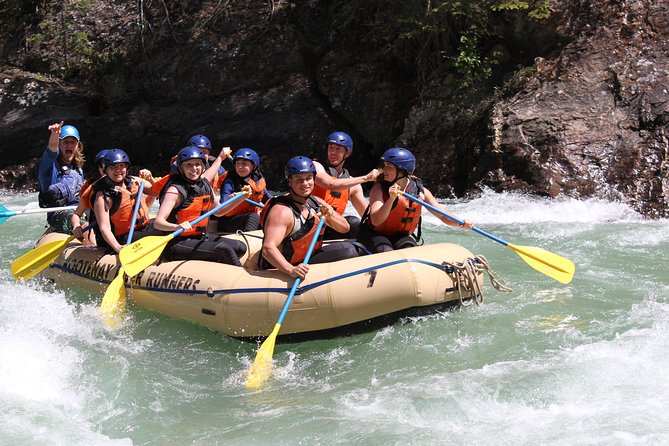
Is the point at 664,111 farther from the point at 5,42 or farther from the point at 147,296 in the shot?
the point at 5,42

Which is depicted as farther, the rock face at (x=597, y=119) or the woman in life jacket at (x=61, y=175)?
the rock face at (x=597, y=119)

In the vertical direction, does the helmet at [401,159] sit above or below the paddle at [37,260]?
above

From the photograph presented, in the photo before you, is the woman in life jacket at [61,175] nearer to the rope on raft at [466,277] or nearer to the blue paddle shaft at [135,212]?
the blue paddle shaft at [135,212]

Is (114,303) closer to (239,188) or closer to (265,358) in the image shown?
(265,358)

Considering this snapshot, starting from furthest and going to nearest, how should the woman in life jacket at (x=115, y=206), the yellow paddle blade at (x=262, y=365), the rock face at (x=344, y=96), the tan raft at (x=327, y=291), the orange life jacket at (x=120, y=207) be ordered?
the rock face at (x=344, y=96) < the orange life jacket at (x=120, y=207) < the woman in life jacket at (x=115, y=206) < the tan raft at (x=327, y=291) < the yellow paddle blade at (x=262, y=365)

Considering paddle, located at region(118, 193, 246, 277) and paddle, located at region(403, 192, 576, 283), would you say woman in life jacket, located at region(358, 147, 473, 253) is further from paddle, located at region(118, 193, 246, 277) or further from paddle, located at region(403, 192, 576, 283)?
paddle, located at region(118, 193, 246, 277)

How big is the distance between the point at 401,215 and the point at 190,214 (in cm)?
175

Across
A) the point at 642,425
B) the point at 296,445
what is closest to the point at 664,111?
the point at 642,425

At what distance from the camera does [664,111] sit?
9.81m

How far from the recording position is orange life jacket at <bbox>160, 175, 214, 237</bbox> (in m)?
6.05

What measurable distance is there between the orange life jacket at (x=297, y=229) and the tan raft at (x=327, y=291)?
23 cm

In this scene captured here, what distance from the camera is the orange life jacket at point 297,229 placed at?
5.24 meters

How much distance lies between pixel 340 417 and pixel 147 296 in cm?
231

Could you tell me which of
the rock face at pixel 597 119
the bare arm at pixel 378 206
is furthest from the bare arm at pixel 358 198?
the rock face at pixel 597 119
